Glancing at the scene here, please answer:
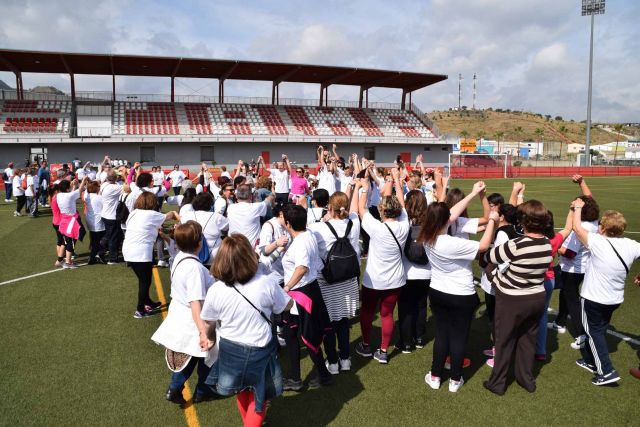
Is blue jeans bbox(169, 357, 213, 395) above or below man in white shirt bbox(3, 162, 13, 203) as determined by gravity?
below

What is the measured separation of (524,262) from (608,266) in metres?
1.04

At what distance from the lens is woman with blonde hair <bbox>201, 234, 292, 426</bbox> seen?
9.87 ft

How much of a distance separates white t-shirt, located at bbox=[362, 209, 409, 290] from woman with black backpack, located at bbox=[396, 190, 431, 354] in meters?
0.15

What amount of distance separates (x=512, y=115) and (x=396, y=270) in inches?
5571

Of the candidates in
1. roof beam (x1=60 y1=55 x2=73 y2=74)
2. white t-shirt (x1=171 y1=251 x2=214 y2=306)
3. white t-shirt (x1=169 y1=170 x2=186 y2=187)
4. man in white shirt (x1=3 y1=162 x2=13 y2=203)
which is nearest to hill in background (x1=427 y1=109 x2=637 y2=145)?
roof beam (x1=60 y1=55 x2=73 y2=74)

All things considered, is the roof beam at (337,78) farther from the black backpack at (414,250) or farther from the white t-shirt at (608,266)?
the white t-shirt at (608,266)

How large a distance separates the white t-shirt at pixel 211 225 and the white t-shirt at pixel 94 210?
12.3 ft

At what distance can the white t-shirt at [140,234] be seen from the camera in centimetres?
582

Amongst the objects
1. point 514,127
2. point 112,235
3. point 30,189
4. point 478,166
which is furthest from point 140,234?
point 514,127

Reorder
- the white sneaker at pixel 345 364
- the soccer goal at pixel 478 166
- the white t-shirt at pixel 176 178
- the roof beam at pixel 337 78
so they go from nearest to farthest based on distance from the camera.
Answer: the white sneaker at pixel 345 364 → the white t-shirt at pixel 176 178 → the roof beam at pixel 337 78 → the soccer goal at pixel 478 166

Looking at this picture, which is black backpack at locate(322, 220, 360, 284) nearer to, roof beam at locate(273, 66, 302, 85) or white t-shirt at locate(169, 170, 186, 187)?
white t-shirt at locate(169, 170, 186, 187)

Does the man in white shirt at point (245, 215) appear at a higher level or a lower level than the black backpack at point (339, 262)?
higher

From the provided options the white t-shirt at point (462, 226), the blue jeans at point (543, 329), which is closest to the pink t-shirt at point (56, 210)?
the white t-shirt at point (462, 226)

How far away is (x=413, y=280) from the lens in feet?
15.9
